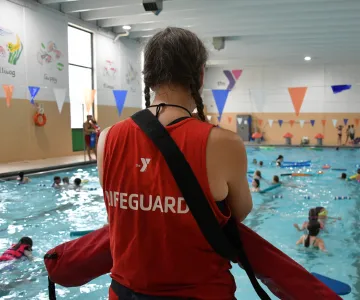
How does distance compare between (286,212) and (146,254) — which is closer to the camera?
(146,254)

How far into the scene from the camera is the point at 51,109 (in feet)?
39.8

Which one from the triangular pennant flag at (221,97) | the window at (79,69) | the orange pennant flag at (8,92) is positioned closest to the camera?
the orange pennant flag at (8,92)

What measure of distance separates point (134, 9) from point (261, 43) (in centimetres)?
621

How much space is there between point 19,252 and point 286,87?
19.6 meters

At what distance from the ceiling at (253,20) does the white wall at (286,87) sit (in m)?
3.12

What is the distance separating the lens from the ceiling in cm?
1069

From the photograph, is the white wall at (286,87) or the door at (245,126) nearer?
the white wall at (286,87)

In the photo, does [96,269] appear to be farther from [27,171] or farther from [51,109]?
[51,109]

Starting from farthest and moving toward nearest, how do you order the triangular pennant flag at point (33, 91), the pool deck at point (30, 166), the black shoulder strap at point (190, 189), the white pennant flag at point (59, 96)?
the white pennant flag at point (59, 96) < the triangular pennant flag at point (33, 91) < the pool deck at point (30, 166) < the black shoulder strap at point (190, 189)

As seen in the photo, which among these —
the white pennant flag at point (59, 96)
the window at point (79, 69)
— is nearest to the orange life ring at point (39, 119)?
the white pennant flag at point (59, 96)

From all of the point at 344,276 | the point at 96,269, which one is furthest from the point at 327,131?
the point at 96,269

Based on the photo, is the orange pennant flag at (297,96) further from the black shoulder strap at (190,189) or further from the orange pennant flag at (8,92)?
the black shoulder strap at (190,189)

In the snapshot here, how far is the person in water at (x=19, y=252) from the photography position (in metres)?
3.84

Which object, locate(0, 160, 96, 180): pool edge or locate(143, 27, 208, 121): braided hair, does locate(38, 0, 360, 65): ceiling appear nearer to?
locate(0, 160, 96, 180): pool edge
